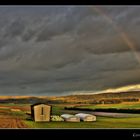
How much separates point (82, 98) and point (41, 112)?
297 millimetres

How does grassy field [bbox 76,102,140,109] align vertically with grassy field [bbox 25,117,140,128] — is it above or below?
above

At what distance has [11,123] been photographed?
20.9 ft

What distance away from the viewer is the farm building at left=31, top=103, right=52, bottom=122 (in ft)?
20.9

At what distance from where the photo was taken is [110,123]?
6414 millimetres

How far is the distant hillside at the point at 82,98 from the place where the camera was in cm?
637

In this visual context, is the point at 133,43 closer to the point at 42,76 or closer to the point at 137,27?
the point at 137,27

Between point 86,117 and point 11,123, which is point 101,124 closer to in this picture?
point 86,117

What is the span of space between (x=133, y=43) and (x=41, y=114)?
2.62 ft

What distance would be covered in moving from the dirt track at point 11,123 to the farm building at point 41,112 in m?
0.10

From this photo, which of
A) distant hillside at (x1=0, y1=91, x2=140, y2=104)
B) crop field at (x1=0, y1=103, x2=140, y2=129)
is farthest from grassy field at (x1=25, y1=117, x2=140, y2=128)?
distant hillside at (x1=0, y1=91, x2=140, y2=104)

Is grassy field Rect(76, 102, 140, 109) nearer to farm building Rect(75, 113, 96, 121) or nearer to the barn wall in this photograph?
farm building Rect(75, 113, 96, 121)

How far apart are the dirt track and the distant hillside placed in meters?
0.12
